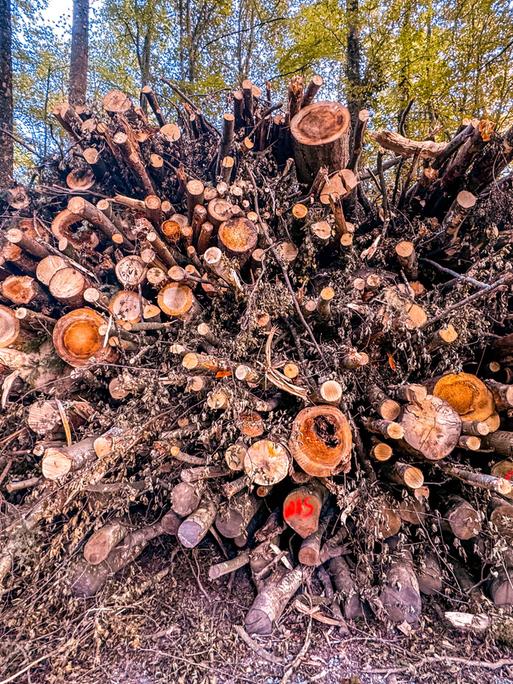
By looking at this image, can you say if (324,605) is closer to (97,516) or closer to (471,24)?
(97,516)

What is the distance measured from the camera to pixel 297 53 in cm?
757

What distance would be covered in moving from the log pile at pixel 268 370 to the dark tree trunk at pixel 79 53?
3546mm

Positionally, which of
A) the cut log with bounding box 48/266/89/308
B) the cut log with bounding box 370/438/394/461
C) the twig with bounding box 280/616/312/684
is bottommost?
the twig with bounding box 280/616/312/684

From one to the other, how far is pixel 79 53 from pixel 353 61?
18.5 ft

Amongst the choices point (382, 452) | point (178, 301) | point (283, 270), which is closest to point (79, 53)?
point (178, 301)

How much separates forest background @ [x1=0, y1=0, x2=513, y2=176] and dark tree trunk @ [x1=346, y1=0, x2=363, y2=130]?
0.02 metres

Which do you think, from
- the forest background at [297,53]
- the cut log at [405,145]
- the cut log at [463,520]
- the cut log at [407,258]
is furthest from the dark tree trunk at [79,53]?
the cut log at [463,520]

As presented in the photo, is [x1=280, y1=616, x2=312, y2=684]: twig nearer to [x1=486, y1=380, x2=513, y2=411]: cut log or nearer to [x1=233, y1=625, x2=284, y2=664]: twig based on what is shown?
[x1=233, y1=625, x2=284, y2=664]: twig

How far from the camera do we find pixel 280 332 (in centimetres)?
287

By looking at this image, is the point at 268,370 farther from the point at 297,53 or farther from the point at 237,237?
the point at 297,53

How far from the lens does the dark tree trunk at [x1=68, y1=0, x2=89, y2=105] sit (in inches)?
235

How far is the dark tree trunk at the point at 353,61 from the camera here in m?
7.05

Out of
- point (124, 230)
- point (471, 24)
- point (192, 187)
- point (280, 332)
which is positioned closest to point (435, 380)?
point (280, 332)

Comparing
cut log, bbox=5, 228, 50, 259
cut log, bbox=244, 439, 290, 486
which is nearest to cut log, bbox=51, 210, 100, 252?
cut log, bbox=5, 228, 50, 259
